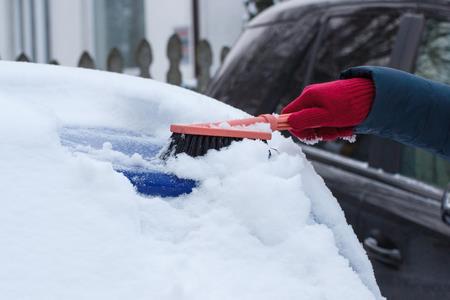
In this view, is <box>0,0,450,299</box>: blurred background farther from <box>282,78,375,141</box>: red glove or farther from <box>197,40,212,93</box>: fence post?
<box>197,40,212,93</box>: fence post

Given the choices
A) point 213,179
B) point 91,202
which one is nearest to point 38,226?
point 91,202

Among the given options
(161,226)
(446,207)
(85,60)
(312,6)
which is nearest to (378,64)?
(312,6)

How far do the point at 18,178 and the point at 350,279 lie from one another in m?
0.58

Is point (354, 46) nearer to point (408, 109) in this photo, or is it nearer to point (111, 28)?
point (408, 109)

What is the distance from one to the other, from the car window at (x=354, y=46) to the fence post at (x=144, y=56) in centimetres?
411

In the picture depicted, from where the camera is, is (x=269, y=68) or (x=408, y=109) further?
(x=269, y=68)

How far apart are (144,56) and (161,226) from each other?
593 cm

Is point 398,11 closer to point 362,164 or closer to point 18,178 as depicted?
point 362,164

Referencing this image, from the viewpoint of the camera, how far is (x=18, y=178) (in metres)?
1.14

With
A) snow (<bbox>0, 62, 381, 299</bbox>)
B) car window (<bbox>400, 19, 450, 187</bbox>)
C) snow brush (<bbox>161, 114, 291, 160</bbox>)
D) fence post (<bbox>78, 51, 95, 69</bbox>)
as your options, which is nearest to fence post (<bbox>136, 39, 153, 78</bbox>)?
fence post (<bbox>78, 51, 95, 69</bbox>)

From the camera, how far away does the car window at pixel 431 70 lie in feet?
7.91

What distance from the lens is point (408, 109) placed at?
1.60 meters

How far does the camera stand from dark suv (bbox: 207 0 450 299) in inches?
87.1

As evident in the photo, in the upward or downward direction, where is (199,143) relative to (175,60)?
upward
